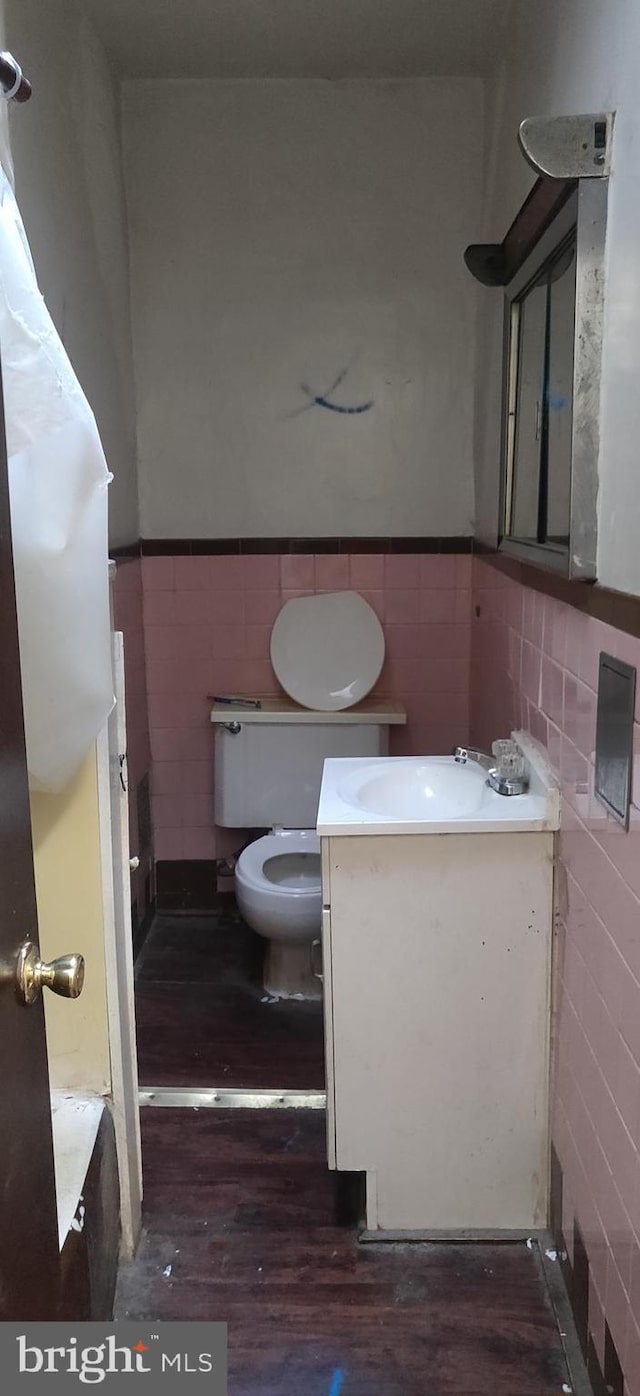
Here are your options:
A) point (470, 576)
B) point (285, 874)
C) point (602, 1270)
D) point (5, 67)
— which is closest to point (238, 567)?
point (470, 576)

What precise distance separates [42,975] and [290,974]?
1724 mm

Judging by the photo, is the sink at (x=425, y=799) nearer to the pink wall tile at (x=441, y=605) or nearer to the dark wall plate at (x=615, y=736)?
the dark wall plate at (x=615, y=736)

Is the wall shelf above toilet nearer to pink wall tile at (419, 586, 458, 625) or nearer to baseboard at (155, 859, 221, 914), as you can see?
pink wall tile at (419, 586, 458, 625)

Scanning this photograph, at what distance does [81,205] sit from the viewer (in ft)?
7.00

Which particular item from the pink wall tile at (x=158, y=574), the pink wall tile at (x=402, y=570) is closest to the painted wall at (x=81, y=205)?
the pink wall tile at (x=158, y=574)

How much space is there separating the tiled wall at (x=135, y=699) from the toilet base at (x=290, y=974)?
44cm

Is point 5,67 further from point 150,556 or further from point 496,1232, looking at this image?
point 496,1232

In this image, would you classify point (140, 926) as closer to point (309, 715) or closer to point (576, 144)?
point (309, 715)

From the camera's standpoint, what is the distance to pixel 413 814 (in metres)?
1.64

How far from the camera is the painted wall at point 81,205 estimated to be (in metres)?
1.81

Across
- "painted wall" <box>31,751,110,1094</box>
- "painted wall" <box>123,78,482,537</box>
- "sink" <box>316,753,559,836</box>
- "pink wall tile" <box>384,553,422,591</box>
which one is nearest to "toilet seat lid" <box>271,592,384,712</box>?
"pink wall tile" <box>384,553,422,591</box>

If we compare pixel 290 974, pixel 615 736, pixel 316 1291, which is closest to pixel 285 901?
pixel 290 974

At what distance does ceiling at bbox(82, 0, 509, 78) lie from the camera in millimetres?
2139
